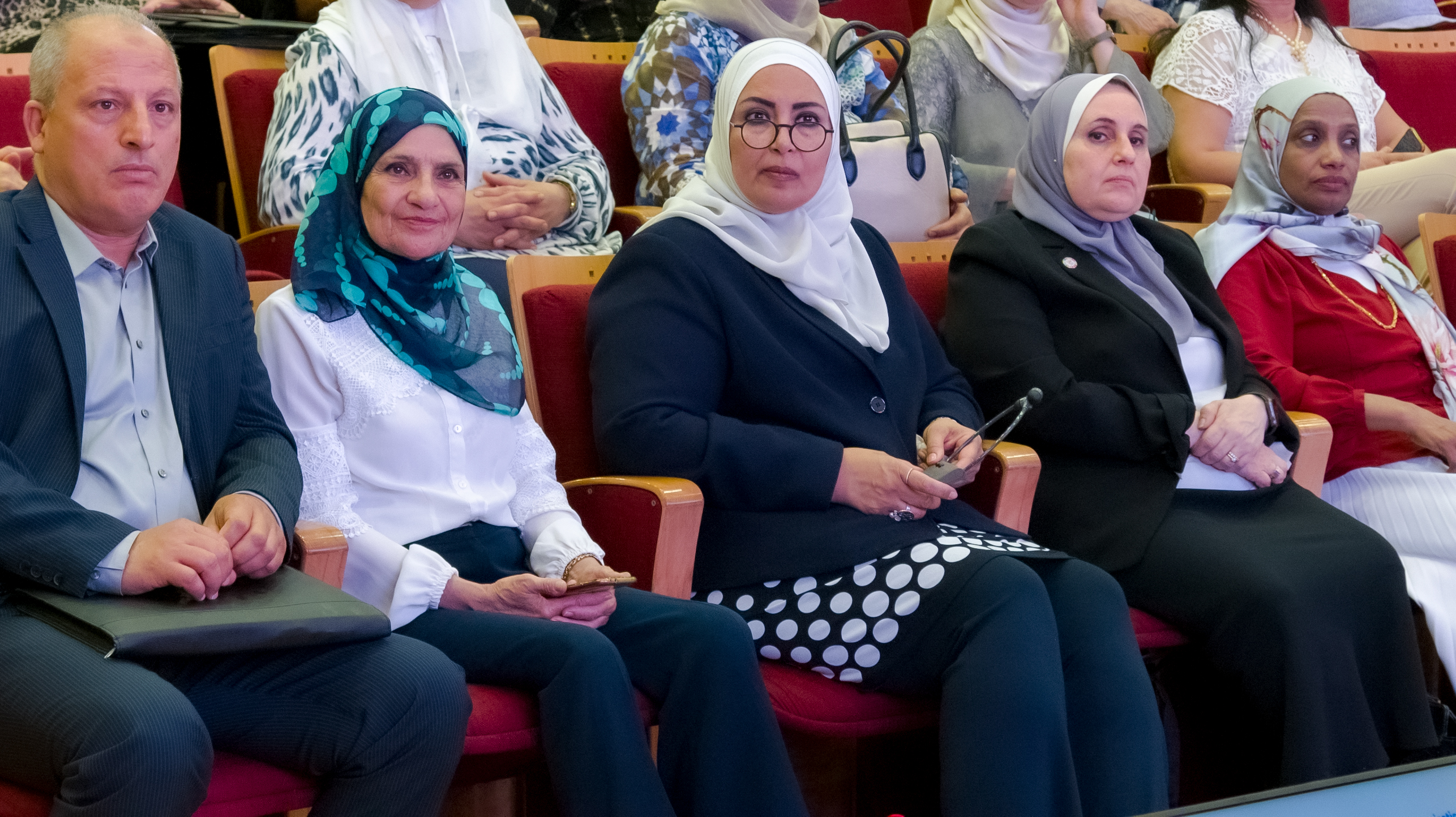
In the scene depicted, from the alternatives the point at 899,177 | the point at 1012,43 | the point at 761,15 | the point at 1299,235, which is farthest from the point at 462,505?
the point at 1012,43

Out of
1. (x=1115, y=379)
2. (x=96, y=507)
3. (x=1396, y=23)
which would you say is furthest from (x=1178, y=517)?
(x=1396, y=23)

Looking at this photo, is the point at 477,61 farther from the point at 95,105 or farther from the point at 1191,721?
the point at 1191,721

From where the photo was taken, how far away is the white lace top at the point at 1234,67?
3.17m

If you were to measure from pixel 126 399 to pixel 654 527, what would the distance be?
2.02 feet

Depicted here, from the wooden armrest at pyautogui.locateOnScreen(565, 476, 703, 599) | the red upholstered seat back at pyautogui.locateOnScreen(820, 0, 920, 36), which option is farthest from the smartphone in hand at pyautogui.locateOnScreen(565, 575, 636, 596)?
the red upholstered seat back at pyautogui.locateOnScreen(820, 0, 920, 36)

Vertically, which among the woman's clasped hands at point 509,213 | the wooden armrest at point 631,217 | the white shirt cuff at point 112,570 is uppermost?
the woman's clasped hands at point 509,213

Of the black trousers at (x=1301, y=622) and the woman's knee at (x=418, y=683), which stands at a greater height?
the woman's knee at (x=418, y=683)

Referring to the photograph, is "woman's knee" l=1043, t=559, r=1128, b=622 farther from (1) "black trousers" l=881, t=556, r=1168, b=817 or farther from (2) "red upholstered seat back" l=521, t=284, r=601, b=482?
(2) "red upholstered seat back" l=521, t=284, r=601, b=482

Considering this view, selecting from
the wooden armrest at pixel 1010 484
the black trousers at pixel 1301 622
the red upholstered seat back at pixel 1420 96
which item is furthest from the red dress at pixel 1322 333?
the red upholstered seat back at pixel 1420 96

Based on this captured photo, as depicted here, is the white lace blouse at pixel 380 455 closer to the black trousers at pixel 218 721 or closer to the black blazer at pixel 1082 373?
the black trousers at pixel 218 721

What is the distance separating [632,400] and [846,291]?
0.39m

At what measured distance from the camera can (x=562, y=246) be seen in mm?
2346

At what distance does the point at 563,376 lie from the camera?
77.0 inches

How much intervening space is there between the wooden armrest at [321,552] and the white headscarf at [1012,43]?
196cm
